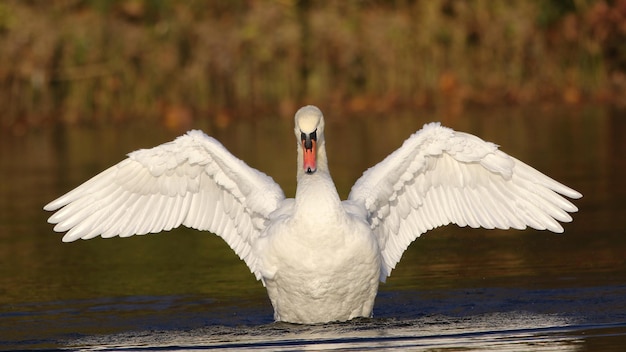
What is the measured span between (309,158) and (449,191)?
1.58 m

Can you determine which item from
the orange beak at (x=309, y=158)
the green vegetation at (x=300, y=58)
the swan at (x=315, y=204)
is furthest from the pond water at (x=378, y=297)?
the green vegetation at (x=300, y=58)

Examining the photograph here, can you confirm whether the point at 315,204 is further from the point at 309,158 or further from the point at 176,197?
the point at 176,197

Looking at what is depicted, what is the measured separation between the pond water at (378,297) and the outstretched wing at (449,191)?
49 cm

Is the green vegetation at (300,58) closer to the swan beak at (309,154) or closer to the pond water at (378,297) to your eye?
the pond water at (378,297)

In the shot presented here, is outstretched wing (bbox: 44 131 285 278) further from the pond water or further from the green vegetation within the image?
the green vegetation

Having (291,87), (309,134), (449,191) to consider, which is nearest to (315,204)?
(309,134)

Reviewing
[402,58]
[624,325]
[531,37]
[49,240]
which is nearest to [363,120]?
[402,58]

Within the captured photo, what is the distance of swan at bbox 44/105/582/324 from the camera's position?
365 inches

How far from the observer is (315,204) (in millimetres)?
9141

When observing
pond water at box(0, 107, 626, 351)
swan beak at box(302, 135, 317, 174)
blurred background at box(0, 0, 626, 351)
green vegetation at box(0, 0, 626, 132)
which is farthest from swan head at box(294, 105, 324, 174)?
green vegetation at box(0, 0, 626, 132)

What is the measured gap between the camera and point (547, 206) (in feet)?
33.5

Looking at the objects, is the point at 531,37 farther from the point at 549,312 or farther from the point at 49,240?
the point at 549,312

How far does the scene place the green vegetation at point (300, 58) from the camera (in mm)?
25016

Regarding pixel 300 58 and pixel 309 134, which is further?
pixel 300 58
